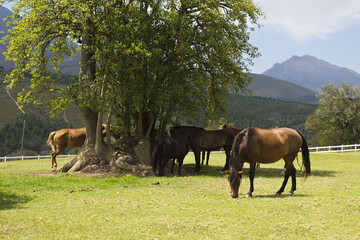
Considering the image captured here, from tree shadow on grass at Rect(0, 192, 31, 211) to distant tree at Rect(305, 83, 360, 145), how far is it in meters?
62.6

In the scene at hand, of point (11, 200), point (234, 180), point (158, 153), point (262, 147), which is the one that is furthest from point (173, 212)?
point (158, 153)

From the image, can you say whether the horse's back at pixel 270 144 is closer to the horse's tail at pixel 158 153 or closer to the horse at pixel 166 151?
the horse at pixel 166 151

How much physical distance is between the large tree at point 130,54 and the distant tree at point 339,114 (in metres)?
47.7

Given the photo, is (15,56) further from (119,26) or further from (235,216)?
(235,216)

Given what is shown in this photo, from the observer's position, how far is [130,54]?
2194 cm

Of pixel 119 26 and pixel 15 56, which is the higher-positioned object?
pixel 119 26

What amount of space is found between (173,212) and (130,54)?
43.3ft

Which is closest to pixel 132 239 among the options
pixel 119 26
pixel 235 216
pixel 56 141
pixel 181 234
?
pixel 181 234

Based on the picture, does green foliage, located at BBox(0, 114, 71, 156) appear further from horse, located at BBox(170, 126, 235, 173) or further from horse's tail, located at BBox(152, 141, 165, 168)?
horse's tail, located at BBox(152, 141, 165, 168)

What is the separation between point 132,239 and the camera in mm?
8273

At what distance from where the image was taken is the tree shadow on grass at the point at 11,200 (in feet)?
39.6

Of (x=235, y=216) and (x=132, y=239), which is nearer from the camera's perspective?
(x=132, y=239)

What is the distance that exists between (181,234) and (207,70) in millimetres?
17899

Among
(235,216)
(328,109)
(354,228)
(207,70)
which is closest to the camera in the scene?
(354,228)
